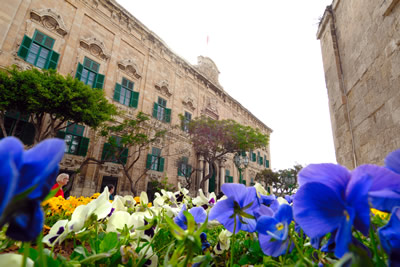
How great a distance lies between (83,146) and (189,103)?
875 cm

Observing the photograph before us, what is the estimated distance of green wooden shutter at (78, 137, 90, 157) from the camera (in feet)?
30.0

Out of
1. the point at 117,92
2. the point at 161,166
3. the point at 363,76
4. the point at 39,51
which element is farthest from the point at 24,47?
the point at 363,76

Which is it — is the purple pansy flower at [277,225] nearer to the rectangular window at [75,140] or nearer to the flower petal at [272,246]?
the flower petal at [272,246]

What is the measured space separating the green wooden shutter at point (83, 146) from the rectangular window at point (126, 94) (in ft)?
9.82

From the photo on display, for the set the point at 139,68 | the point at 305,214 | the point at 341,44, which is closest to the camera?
the point at 305,214

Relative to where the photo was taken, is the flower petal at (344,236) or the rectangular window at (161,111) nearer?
the flower petal at (344,236)

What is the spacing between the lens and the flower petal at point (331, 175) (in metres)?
0.39

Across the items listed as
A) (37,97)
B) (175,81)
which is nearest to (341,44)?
(37,97)

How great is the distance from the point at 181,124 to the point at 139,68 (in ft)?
14.9

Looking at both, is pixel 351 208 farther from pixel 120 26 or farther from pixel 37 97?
pixel 120 26

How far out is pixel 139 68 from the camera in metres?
13.1

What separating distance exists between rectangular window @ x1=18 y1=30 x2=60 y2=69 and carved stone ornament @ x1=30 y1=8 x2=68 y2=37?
63 centimetres

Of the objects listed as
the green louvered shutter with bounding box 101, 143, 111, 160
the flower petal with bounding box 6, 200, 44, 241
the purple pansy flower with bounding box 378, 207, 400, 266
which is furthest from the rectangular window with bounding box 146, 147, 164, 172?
the purple pansy flower with bounding box 378, 207, 400, 266

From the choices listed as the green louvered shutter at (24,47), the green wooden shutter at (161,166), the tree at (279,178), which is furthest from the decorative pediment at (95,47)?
the tree at (279,178)
